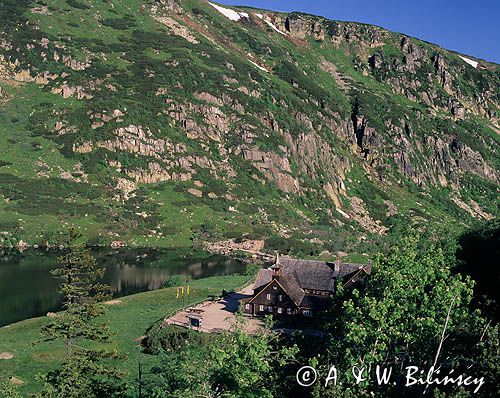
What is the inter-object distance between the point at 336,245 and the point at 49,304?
347ft

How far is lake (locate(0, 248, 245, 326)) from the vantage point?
9365 cm

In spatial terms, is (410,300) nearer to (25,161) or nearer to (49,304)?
(49,304)

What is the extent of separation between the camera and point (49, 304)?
310ft

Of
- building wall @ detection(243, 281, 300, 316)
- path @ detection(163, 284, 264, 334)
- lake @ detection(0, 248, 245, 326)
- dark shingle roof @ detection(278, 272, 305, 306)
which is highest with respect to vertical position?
dark shingle roof @ detection(278, 272, 305, 306)

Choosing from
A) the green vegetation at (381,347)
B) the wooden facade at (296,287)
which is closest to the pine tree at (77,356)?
the green vegetation at (381,347)

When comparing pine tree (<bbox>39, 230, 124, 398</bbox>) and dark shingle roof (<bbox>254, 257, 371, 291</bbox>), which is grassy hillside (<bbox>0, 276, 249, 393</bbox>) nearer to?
pine tree (<bbox>39, 230, 124, 398</bbox>)

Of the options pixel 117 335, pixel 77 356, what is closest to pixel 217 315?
pixel 117 335

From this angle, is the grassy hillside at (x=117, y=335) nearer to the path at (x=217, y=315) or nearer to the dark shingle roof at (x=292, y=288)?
the path at (x=217, y=315)

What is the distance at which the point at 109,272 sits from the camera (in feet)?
416

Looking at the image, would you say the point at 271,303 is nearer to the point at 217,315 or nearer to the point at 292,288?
the point at 292,288

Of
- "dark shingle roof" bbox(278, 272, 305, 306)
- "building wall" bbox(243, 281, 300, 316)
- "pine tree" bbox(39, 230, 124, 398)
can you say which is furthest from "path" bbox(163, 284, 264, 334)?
"pine tree" bbox(39, 230, 124, 398)

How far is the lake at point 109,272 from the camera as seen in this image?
93650mm

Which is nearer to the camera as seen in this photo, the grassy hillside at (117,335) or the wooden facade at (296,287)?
the grassy hillside at (117,335)

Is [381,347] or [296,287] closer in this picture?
[381,347]
